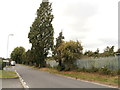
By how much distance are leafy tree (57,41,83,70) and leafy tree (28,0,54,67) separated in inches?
815

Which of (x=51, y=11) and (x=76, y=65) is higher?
(x=51, y=11)

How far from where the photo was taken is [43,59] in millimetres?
64688

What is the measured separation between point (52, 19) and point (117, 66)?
40600 millimetres

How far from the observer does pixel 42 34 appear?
214 feet

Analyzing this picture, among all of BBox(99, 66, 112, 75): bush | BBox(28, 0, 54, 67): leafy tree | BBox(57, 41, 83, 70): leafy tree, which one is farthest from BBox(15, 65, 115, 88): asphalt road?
BBox(28, 0, 54, 67): leafy tree

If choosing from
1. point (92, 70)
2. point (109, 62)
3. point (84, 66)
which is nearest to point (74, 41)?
point (84, 66)

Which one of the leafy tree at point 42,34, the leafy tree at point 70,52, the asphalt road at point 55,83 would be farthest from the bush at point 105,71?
the leafy tree at point 42,34

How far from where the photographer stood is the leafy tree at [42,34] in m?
64.0

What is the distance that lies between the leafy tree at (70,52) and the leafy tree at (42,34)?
20.7 m

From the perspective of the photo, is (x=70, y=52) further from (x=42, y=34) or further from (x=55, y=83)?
(x=42, y=34)

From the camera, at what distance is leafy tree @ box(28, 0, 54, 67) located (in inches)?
2520

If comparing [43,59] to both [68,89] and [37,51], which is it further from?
[68,89]

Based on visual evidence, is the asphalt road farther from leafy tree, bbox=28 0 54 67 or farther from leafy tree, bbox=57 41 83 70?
leafy tree, bbox=28 0 54 67

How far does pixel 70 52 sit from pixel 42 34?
80.6ft
